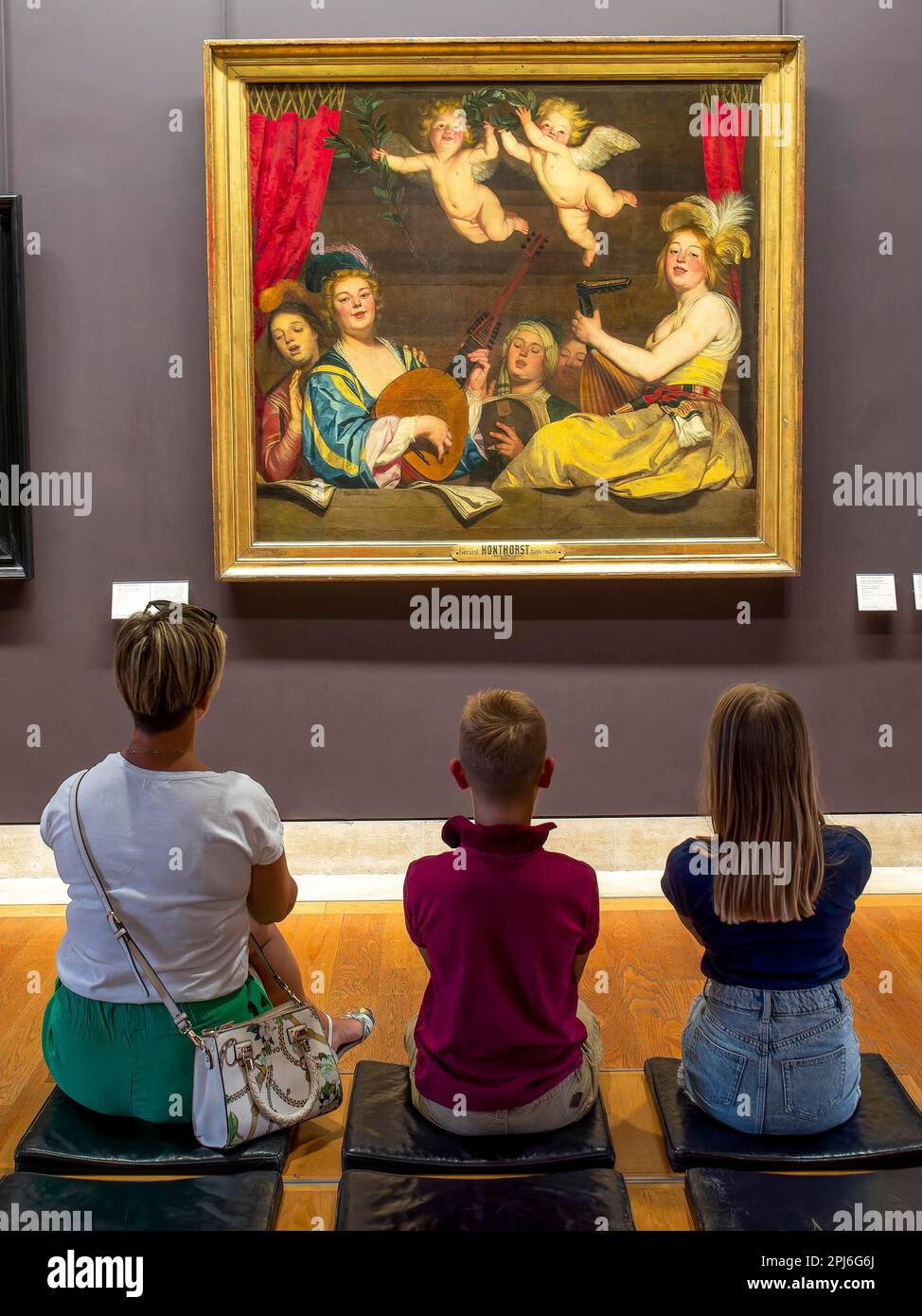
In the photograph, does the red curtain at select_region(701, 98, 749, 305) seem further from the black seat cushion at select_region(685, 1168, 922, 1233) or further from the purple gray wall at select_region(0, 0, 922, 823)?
the black seat cushion at select_region(685, 1168, 922, 1233)

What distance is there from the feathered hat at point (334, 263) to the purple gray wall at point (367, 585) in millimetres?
546

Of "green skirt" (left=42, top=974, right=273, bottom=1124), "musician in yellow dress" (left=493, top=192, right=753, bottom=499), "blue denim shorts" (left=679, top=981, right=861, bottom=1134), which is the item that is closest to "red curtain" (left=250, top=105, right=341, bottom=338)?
"musician in yellow dress" (left=493, top=192, right=753, bottom=499)

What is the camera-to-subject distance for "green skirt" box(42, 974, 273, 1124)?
2.97 meters

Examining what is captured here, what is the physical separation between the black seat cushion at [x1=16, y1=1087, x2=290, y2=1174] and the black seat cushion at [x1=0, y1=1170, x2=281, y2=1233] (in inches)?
2.6

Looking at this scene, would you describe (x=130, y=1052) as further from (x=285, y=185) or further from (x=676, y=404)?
(x=285, y=185)

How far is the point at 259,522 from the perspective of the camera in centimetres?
520

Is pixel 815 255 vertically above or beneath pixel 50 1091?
above

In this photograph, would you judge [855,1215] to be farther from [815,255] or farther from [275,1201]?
[815,255]

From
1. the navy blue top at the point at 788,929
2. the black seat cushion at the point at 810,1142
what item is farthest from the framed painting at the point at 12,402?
the black seat cushion at the point at 810,1142

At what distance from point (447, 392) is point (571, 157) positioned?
3.89 feet

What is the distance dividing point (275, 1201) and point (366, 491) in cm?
320

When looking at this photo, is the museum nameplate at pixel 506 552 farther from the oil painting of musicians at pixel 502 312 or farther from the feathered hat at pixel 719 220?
the feathered hat at pixel 719 220

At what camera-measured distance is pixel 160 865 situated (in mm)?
2932

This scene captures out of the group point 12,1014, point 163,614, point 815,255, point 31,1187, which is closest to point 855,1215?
point 31,1187
